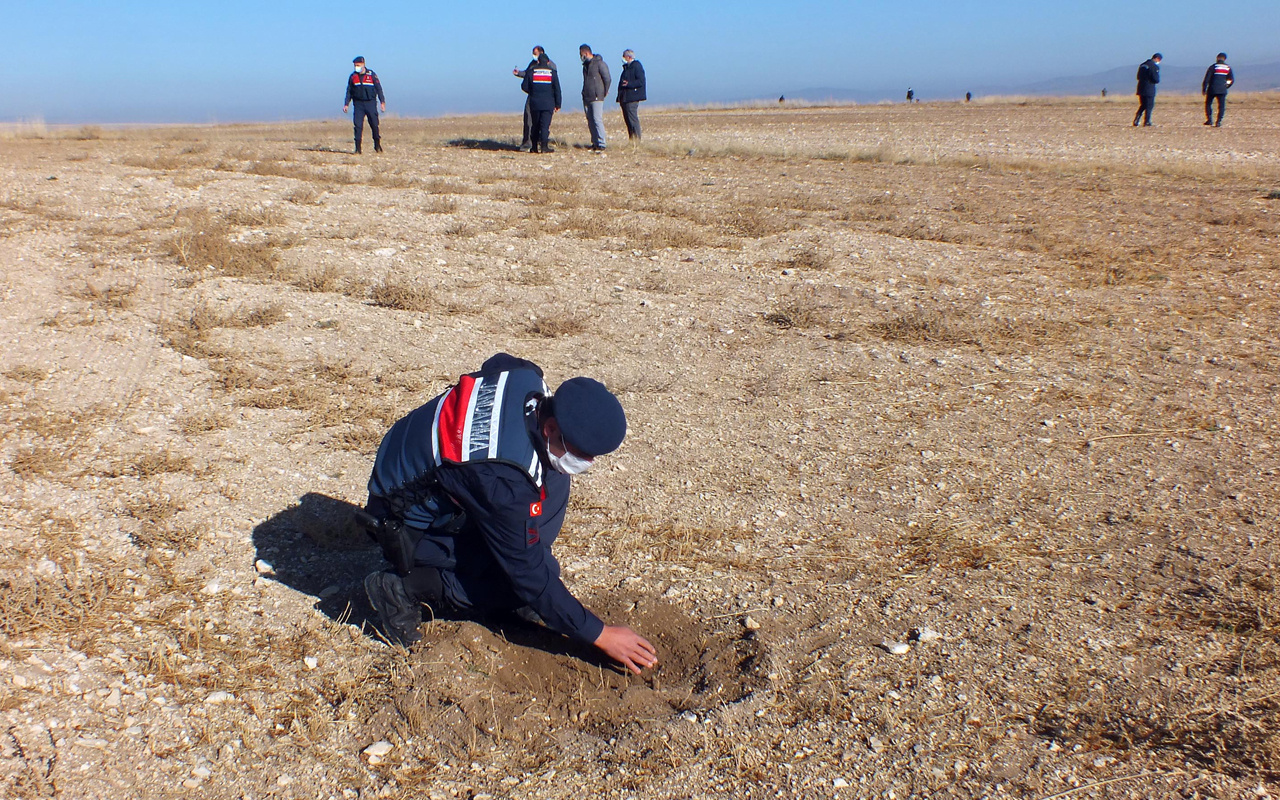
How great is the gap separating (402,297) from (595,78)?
9.39 m

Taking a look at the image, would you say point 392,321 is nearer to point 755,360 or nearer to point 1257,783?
point 755,360

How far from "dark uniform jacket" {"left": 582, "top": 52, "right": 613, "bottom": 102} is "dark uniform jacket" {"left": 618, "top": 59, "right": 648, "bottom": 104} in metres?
0.51

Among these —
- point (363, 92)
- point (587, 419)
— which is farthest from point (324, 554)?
point (363, 92)

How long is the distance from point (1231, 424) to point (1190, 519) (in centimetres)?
119

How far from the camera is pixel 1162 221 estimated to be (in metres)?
9.03

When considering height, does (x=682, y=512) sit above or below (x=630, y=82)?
below

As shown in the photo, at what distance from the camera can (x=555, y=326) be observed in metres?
5.86

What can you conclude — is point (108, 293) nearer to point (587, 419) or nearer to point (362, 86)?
point (587, 419)

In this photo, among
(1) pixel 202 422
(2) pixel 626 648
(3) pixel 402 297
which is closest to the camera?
(2) pixel 626 648

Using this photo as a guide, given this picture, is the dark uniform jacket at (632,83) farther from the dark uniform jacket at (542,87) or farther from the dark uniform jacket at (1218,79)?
the dark uniform jacket at (1218,79)

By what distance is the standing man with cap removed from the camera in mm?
2303

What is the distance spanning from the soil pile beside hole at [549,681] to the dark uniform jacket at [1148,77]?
66.8 feet

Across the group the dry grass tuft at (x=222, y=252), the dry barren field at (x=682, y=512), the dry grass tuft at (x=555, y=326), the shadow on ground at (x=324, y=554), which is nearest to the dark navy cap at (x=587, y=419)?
the dry barren field at (x=682, y=512)

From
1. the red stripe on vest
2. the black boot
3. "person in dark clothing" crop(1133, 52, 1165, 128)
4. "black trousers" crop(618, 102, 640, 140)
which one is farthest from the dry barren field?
"person in dark clothing" crop(1133, 52, 1165, 128)
